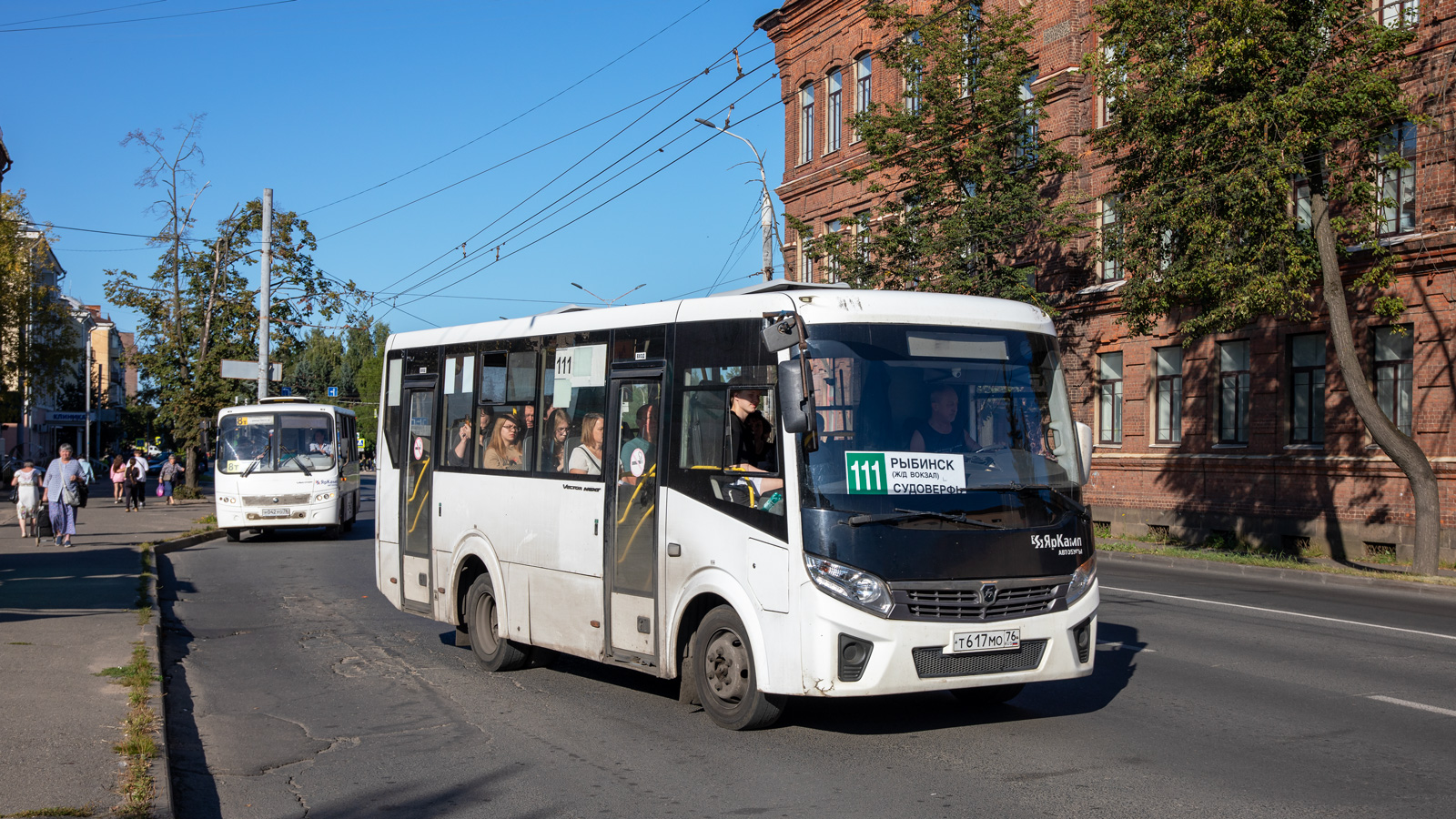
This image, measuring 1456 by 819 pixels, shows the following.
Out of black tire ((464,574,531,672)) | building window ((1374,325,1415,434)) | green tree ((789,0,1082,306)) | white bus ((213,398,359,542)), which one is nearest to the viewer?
black tire ((464,574,531,672))

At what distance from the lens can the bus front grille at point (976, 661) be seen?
22.8 ft

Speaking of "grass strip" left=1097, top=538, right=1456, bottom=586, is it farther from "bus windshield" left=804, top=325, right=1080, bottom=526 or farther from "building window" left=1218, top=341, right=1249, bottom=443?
"bus windshield" left=804, top=325, right=1080, bottom=526

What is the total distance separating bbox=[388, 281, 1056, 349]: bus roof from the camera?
738cm

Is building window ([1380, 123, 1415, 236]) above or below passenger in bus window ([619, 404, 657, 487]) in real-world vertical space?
above

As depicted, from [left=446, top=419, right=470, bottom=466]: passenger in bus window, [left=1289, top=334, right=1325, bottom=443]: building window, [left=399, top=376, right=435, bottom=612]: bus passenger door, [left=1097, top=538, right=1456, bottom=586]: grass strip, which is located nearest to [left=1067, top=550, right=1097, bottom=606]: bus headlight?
[left=446, top=419, right=470, bottom=466]: passenger in bus window

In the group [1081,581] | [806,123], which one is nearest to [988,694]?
[1081,581]

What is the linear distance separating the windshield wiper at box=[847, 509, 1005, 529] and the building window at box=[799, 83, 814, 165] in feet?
115

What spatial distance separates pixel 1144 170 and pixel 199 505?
29.8m

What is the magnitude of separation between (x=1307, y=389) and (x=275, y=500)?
20462 mm

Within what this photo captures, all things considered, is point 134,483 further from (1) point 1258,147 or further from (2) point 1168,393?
(1) point 1258,147

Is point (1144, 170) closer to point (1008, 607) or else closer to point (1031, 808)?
point (1008, 607)

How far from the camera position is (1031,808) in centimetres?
591

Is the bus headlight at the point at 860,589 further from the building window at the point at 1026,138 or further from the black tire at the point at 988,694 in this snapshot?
the building window at the point at 1026,138

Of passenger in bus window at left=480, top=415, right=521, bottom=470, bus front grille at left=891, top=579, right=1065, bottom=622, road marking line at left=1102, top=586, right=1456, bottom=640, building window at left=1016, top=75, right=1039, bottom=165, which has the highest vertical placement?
building window at left=1016, top=75, right=1039, bottom=165
